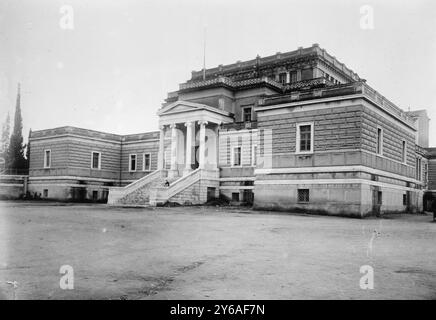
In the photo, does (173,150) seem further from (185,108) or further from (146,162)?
(146,162)

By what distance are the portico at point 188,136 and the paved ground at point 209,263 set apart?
21.8 meters

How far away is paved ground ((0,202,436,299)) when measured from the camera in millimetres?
6222

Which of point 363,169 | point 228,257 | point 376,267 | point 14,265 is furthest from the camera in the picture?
point 363,169

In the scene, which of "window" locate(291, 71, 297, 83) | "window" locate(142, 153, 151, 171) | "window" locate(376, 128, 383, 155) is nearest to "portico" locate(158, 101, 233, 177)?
"window" locate(142, 153, 151, 171)

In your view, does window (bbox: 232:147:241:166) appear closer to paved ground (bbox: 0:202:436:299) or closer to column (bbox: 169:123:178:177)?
column (bbox: 169:123:178:177)

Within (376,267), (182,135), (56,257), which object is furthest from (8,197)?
(376,267)

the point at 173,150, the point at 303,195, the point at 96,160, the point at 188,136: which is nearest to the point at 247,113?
the point at 188,136

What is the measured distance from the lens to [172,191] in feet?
104

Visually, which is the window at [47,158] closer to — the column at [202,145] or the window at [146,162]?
the window at [146,162]

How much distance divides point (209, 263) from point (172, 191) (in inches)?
920

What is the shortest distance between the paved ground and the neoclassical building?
499 inches
